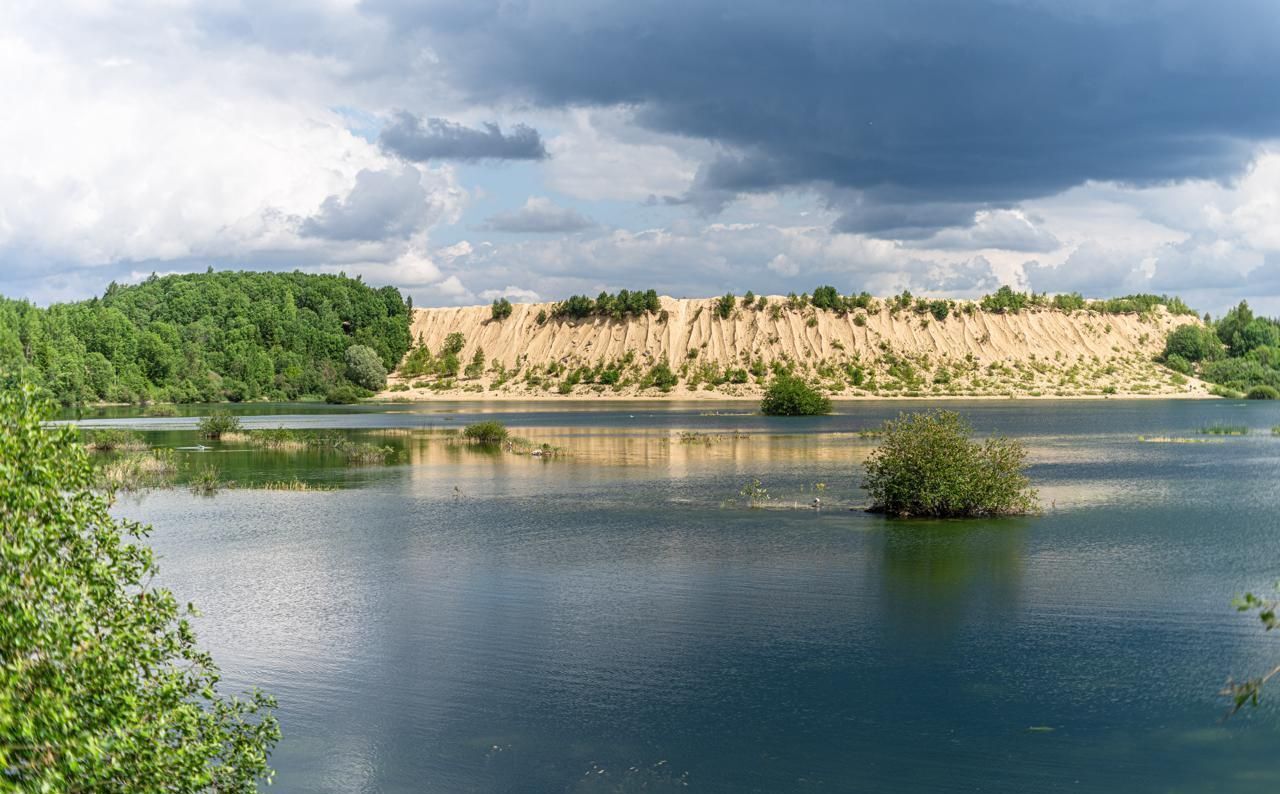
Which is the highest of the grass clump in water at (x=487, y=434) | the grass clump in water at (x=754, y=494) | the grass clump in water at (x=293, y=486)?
the grass clump in water at (x=487, y=434)

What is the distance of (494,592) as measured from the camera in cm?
2856

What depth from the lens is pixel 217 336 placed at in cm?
17138

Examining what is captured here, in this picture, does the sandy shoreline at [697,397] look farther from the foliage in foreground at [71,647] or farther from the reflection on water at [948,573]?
the foliage in foreground at [71,647]

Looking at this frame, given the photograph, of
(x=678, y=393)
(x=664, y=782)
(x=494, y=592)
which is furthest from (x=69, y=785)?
(x=678, y=393)

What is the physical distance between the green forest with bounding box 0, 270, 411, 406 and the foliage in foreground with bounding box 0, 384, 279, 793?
425 ft

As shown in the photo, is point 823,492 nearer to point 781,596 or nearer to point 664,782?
point 781,596

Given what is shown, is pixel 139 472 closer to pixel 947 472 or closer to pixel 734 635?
pixel 947 472

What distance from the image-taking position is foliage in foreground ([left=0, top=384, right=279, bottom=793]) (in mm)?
10594

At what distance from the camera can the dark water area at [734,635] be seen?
17.2 metres

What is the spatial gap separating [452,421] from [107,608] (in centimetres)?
9563

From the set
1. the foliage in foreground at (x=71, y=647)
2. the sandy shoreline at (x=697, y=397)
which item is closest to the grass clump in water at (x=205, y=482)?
the foliage in foreground at (x=71, y=647)

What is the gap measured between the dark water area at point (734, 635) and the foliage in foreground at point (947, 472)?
3.94 feet

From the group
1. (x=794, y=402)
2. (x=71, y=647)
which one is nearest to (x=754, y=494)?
(x=71, y=647)

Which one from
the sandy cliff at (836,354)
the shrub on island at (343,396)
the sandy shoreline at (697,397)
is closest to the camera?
the sandy shoreline at (697,397)
